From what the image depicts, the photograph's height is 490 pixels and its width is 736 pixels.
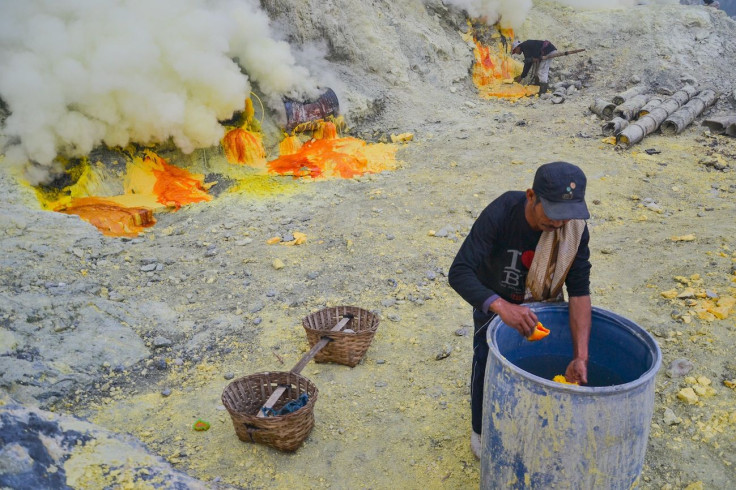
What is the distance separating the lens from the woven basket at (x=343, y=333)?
12.2 feet

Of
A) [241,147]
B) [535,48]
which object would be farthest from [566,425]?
[535,48]

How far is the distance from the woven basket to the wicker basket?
508mm

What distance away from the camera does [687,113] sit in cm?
938

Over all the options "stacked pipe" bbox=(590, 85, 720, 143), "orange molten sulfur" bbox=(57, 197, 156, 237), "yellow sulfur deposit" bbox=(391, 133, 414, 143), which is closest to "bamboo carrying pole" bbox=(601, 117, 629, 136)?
"stacked pipe" bbox=(590, 85, 720, 143)

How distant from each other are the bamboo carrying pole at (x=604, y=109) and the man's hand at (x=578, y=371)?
890 cm

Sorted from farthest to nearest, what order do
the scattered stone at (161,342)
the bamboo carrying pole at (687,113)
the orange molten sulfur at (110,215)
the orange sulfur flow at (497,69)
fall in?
1. the orange sulfur flow at (497,69)
2. the bamboo carrying pole at (687,113)
3. the orange molten sulfur at (110,215)
4. the scattered stone at (161,342)

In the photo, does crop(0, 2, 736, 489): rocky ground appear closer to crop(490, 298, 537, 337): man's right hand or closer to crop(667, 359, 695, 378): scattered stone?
crop(667, 359, 695, 378): scattered stone

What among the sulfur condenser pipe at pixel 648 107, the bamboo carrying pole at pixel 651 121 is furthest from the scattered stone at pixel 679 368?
the sulfur condenser pipe at pixel 648 107

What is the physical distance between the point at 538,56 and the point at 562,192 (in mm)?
11392

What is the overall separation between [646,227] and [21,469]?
590 cm

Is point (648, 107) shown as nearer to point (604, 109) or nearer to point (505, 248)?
point (604, 109)

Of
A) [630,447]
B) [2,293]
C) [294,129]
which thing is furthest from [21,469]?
[294,129]

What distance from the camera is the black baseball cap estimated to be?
210cm

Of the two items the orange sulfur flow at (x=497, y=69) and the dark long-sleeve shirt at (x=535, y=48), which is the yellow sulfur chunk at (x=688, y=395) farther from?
the dark long-sleeve shirt at (x=535, y=48)
